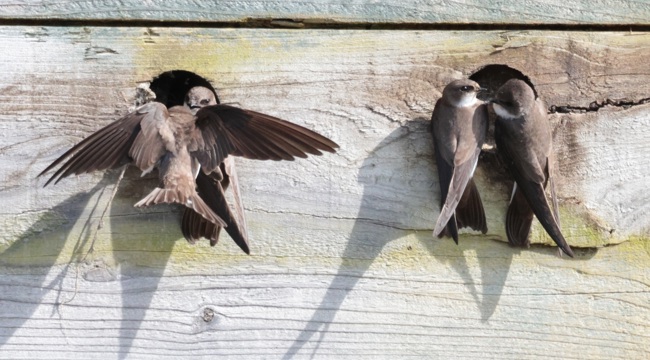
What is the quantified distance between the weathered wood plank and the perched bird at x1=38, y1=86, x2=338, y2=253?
206mm

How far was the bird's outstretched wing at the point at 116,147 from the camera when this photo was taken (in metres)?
2.18

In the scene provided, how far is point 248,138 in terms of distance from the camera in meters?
2.20

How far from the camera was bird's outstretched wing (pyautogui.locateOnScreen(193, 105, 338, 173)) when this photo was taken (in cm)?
214

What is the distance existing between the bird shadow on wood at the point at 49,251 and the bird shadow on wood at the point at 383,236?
0.47 m

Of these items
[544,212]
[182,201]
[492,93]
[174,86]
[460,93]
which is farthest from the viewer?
[174,86]

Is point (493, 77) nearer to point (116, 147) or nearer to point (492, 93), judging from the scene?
point (492, 93)

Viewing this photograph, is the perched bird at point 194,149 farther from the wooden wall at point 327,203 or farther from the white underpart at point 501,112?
the white underpart at point 501,112

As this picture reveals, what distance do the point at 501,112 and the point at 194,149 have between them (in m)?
0.64

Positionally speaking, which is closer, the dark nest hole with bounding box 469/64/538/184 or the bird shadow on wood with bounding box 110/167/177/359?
the bird shadow on wood with bounding box 110/167/177/359

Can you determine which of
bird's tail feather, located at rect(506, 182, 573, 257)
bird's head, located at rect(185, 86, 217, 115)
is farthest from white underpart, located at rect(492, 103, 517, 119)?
bird's head, located at rect(185, 86, 217, 115)

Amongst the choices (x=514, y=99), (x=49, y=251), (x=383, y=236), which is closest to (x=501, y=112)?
(x=514, y=99)

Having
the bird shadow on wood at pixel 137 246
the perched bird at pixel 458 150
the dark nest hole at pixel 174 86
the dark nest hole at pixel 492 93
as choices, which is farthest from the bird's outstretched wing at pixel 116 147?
the dark nest hole at pixel 492 93

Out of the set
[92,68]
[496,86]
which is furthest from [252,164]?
[496,86]

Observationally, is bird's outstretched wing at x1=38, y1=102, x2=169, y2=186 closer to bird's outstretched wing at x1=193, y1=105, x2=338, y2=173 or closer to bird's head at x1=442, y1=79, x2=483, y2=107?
bird's outstretched wing at x1=193, y1=105, x2=338, y2=173
